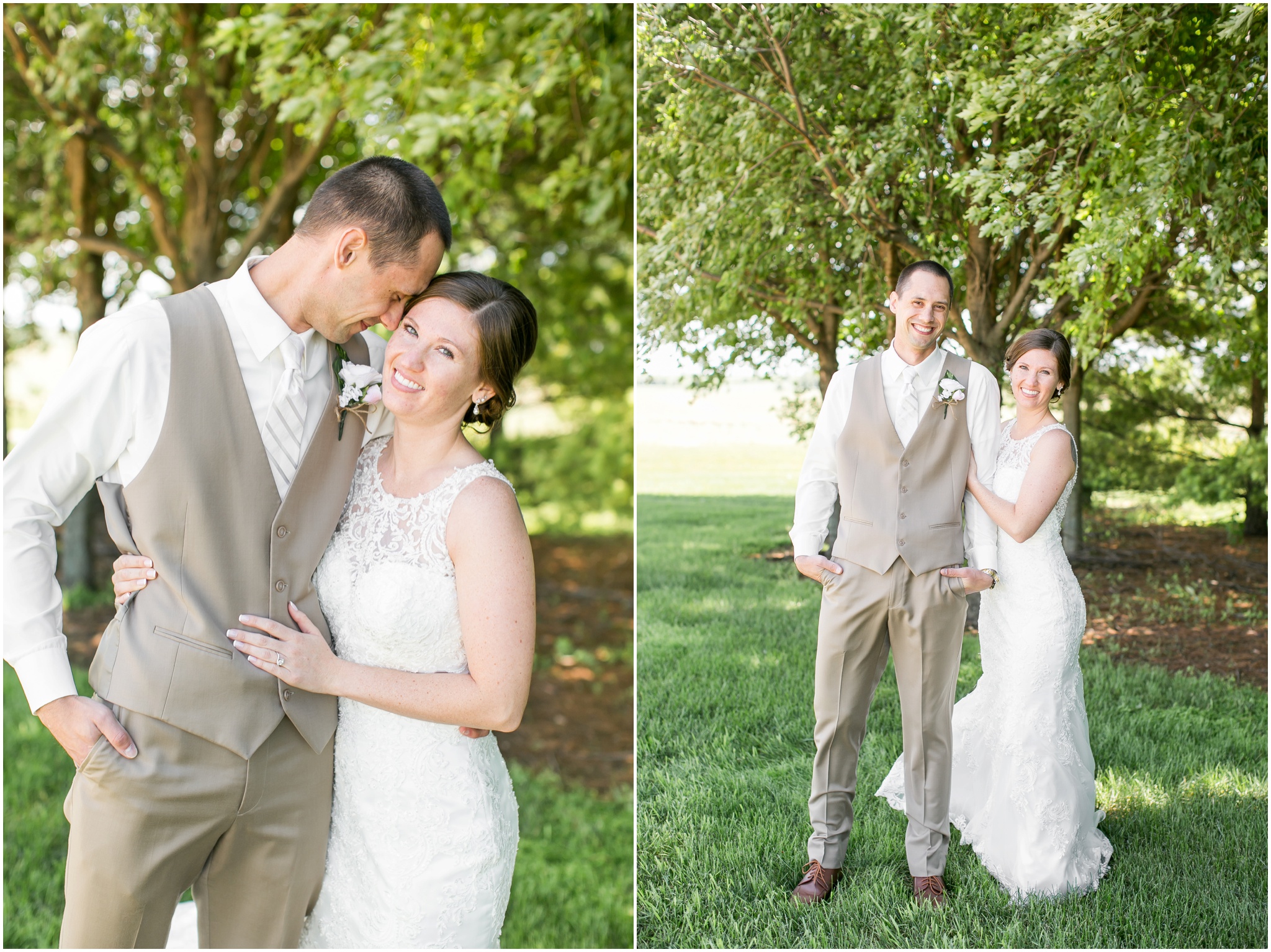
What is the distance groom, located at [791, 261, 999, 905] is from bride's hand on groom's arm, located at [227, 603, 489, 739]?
1280mm

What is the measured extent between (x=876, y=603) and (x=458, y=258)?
16.2 feet

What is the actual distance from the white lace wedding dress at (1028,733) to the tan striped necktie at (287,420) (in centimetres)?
173

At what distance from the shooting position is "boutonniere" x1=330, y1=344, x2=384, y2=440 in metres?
1.91

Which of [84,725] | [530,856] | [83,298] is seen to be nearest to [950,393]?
[84,725]

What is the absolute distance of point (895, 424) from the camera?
233 cm

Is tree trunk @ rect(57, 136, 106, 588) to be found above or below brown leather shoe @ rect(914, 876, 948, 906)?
above

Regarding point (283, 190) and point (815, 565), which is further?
point (283, 190)

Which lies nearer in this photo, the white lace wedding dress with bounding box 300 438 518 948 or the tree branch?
the white lace wedding dress with bounding box 300 438 518 948

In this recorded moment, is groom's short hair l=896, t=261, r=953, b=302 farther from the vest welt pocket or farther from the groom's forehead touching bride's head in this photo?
the vest welt pocket

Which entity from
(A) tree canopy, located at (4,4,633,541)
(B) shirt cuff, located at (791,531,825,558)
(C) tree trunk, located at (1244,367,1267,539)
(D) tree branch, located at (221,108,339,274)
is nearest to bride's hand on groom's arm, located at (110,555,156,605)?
(B) shirt cuff, located at (791,531,825,558)

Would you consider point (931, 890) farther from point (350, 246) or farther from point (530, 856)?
point (530, 856)

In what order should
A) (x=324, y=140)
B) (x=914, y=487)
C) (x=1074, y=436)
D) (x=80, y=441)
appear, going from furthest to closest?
(x=324, y=140)
(x=1074, y=436)
(x=914, y=487)
(x=80, y=441)

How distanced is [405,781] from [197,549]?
68 cm

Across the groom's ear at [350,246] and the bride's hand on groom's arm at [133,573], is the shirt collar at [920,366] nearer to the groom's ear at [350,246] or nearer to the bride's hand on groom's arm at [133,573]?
the groom's ear at [350,246]
